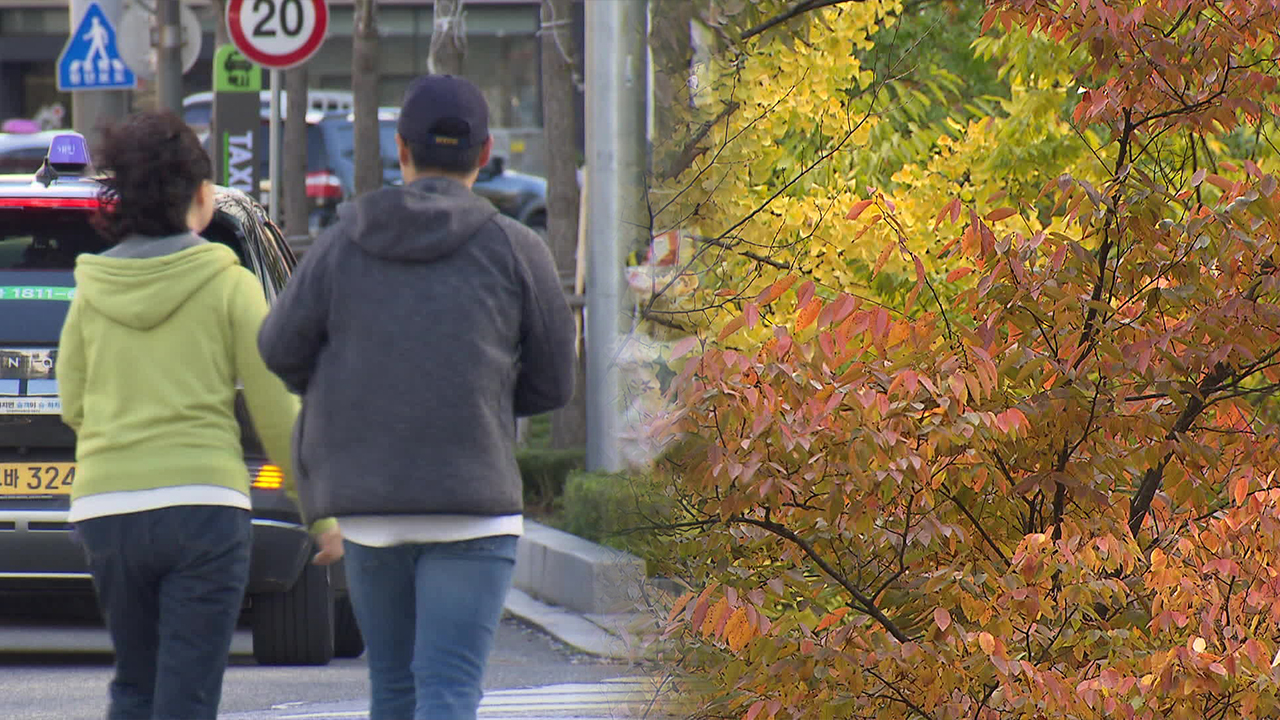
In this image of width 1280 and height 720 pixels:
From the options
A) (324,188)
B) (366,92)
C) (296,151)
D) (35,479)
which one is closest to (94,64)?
(366,92)

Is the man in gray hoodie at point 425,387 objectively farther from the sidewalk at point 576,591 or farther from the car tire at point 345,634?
the car tire at point 345,634

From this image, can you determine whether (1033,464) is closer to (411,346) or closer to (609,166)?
(411,346)

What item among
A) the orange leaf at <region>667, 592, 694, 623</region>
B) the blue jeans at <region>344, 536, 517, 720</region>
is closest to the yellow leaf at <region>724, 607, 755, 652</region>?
the orange leaf at <region>667, 592, 694, 623</region>

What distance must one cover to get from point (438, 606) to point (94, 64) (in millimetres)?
9168

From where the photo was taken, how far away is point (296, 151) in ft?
62.5

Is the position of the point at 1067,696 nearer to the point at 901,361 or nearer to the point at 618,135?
the point at 901,361

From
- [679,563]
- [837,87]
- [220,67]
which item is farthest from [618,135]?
[220,67]

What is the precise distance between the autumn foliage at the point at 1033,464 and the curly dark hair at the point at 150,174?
1.35 meters

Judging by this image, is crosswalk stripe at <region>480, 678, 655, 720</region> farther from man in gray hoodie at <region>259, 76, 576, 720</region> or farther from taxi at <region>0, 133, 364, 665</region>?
man in gray hoodie at <region>259, 76, 576, 720</region>

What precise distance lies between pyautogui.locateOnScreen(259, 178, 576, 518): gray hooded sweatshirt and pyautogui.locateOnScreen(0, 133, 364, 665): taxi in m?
2.23

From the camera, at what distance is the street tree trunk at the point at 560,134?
1228 cm

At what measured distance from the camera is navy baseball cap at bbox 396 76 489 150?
3.83 m

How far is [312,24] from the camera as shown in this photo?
1207 centimetres

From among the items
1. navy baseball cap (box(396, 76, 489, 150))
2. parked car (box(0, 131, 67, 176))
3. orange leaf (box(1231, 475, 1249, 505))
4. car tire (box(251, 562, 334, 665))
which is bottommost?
car tire (box(251, 562, 334, 665))
